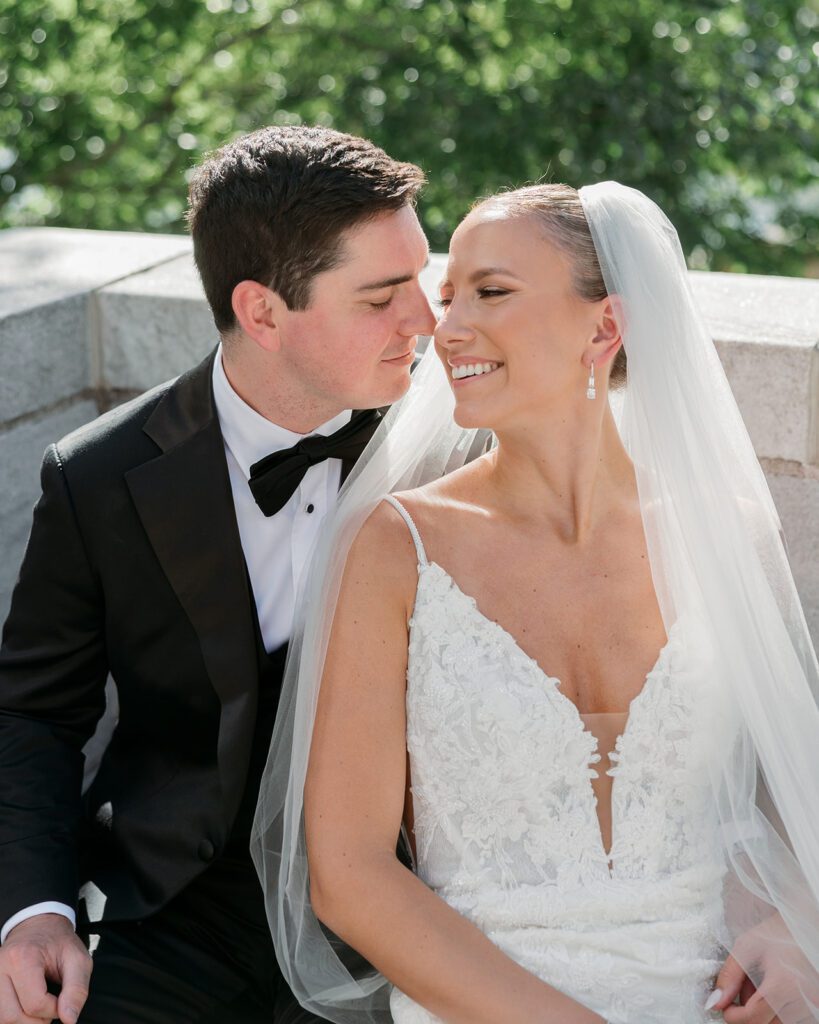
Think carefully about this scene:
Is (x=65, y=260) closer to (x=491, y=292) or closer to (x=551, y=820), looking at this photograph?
(x=491, y=292)

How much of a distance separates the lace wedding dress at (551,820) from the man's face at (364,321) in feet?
1.69

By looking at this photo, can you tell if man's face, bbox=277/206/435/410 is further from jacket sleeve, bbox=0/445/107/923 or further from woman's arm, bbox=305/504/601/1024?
jacket sleeve, bbox=0/445/107/923

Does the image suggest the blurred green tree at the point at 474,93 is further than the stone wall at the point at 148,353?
Yes

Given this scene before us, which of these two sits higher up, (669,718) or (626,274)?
(626,274)

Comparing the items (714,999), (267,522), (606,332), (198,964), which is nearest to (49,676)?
(267,522)

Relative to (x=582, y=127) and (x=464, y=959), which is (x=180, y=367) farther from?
(x=582, y=127)

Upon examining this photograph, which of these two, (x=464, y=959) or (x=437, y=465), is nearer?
(x=464, y=959)

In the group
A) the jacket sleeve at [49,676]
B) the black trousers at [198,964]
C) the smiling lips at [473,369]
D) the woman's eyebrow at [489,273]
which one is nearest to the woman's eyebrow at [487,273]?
the woman's eyebrow at [489,273]

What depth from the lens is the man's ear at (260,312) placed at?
271 cm

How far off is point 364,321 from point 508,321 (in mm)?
419

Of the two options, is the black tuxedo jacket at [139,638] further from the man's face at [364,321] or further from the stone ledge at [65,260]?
the stone ledge at [65,260]

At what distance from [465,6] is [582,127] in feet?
2.99

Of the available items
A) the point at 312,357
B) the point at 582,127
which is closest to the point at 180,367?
the point at 312,357

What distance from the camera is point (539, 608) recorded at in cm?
244
